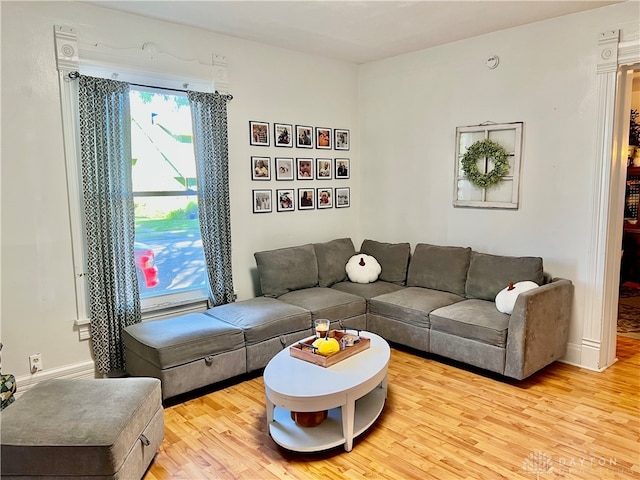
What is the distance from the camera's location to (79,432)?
2.04 m

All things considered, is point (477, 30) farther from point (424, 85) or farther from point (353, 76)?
point (353, 76)

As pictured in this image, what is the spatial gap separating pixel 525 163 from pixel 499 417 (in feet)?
6.90

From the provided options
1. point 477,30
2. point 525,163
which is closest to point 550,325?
point 525,163

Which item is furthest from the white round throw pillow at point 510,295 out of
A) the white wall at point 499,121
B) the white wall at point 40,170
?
the white wall at point 40,170

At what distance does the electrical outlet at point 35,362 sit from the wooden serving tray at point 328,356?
5.78 feet

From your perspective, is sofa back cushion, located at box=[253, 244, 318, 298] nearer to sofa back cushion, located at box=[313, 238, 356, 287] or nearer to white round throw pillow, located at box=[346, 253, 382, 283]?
sofa back cushion, located at box=[313, 238, 356, 287]

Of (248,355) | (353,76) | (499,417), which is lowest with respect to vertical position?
(499,417)

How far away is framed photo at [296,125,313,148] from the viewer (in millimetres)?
4602

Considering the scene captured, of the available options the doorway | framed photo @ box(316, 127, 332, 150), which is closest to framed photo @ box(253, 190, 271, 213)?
framed photo @ box(316, 127, 332, 150)

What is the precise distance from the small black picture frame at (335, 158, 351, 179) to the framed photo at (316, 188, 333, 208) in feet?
0.71

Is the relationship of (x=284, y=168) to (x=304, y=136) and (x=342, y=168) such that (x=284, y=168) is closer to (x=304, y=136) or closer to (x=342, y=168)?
(x=304, y=136)

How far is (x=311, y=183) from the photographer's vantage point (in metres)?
4.79

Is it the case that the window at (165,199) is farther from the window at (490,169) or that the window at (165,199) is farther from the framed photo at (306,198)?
the window at (490,169)

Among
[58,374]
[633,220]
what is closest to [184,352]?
[58,374]
